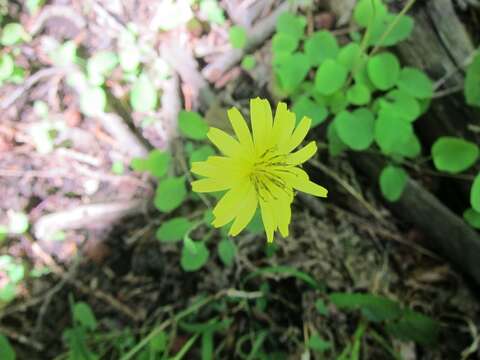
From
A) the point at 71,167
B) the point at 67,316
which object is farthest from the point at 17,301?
the point at 71,167

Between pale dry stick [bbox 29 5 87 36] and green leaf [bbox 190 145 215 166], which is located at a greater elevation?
pale dry stick [bbox 29 5 87 36]

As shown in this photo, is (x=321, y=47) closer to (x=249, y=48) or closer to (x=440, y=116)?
(x=249, y=48)

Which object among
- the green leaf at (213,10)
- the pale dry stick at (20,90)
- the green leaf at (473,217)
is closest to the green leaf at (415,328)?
the green leaf at (473,217)

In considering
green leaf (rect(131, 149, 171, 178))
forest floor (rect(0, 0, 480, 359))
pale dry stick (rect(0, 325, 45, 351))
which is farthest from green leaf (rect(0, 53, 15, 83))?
pale dry stick (rect(0, 325, 45, 351))

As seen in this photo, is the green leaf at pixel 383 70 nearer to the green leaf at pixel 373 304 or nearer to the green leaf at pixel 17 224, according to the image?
the green leaf at pixel 373 304

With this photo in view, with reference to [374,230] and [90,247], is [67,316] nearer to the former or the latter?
[90,247]

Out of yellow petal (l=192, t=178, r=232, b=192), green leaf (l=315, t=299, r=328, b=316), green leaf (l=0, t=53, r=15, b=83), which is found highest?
green leaf (l=0, t=53, r=15, b=83)

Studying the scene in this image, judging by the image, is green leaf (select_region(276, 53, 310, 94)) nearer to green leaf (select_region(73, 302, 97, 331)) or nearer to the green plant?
the green plant
